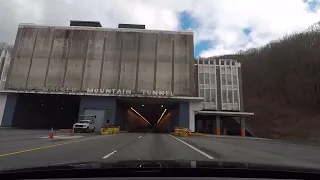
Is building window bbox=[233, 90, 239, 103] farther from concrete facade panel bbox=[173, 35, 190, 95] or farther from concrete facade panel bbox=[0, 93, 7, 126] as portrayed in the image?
concrete facade panel bbox=[0, 93, 7, 126]

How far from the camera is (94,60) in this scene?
169 feet

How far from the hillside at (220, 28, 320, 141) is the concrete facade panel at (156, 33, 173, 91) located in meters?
26.7

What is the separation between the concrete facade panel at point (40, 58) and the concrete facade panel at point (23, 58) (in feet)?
2.82

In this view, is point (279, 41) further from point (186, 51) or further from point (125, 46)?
point (125, 46)

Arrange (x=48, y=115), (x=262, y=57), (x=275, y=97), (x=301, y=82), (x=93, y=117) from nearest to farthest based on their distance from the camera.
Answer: (x=93, y=117) < (x=48, y=115) < (x=301, y=82) < (x=275, y=97) < (x=262, y=57)

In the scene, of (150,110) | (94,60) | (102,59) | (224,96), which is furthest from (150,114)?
(94,60)

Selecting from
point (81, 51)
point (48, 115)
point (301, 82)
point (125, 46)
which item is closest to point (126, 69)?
point (125, 46)

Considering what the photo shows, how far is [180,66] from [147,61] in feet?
19.8

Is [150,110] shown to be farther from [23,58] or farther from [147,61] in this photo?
[23,58]

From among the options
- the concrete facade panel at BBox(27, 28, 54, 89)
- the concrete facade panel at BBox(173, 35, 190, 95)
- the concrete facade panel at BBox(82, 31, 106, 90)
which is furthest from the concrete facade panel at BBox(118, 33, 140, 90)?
the concrete facade panel at BBox(27, 28, 54, 89)

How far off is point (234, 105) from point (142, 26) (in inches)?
954

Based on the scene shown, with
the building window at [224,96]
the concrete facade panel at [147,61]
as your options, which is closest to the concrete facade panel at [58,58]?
the concrete facade panel at [147,61]

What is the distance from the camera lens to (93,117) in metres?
47.0

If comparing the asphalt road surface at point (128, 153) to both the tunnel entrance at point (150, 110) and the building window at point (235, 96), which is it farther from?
the building window at point (235, 96)
